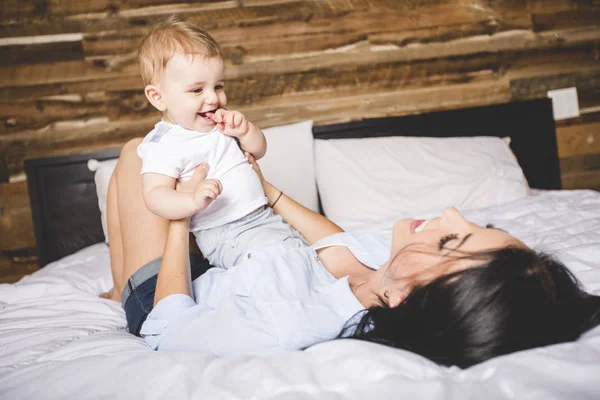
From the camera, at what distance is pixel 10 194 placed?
234 centimetres

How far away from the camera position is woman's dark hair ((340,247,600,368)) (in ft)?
2.45

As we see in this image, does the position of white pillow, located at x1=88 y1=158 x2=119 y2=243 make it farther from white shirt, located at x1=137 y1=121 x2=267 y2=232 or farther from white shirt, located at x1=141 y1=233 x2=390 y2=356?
white shirt, located at x1=141 y1=233 x2=390 y2=356

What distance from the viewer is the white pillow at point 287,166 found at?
2.01 meters

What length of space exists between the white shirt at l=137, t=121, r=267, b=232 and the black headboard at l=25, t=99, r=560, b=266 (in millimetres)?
1140

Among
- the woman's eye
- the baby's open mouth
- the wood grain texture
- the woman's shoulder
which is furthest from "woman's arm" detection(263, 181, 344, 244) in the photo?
the wood grain texture

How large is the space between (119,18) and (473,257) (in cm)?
212

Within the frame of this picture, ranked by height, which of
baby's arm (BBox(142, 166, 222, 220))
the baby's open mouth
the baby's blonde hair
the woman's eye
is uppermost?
the baby's blonde hair

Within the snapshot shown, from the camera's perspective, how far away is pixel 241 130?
4.02 ft

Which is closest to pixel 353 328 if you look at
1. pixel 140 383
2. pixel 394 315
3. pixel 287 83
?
pixel 394 315

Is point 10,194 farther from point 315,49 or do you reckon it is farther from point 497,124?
point 497,124

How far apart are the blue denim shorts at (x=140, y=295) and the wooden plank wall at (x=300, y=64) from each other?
4.49 ft

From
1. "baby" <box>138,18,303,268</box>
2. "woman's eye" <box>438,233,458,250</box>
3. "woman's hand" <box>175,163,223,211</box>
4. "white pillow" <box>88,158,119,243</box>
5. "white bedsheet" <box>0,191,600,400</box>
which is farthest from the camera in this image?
"white pillow" <box>88,158,119,243</box>

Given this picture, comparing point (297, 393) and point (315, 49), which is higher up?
point (315, 49)

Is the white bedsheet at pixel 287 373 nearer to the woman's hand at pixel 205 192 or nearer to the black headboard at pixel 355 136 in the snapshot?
the woman's hand at pixel 205 192
